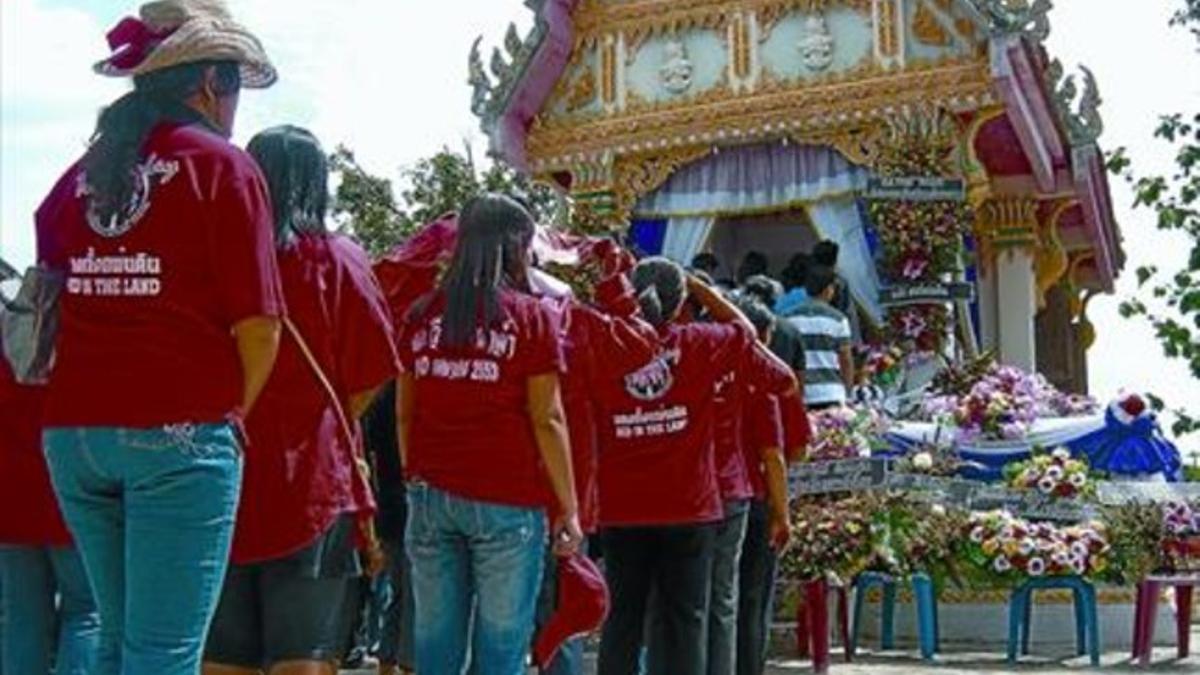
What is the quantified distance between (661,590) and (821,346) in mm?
5026

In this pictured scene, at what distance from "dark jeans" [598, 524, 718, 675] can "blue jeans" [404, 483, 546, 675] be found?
1.05 m

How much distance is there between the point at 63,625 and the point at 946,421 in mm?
7373

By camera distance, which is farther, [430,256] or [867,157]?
[867,157]

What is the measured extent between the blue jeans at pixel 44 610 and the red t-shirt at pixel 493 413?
3.42 feet

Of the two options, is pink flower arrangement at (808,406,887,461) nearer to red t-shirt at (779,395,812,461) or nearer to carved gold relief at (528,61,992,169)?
red t-shirt at (779,395,812,461)

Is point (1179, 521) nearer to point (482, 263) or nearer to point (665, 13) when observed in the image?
point (482, 263)

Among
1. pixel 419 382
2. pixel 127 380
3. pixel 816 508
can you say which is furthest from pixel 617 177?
pixel 127 380

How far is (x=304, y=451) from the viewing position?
387cm

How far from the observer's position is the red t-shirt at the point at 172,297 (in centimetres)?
325

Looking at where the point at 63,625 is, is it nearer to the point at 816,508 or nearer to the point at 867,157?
the point at 816,508

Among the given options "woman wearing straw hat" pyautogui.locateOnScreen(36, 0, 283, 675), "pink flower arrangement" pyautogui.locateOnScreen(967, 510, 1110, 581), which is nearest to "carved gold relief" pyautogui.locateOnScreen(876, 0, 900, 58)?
"pink flower arrangement" pyautogui.locateOnScreen(967, 510, 1110, 581)

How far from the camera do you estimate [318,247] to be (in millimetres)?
4125

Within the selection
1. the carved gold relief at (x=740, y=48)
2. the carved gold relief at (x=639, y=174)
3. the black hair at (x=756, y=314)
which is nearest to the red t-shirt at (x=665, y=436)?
the black hair at (x=756, y=314)

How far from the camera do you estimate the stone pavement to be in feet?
28.2
